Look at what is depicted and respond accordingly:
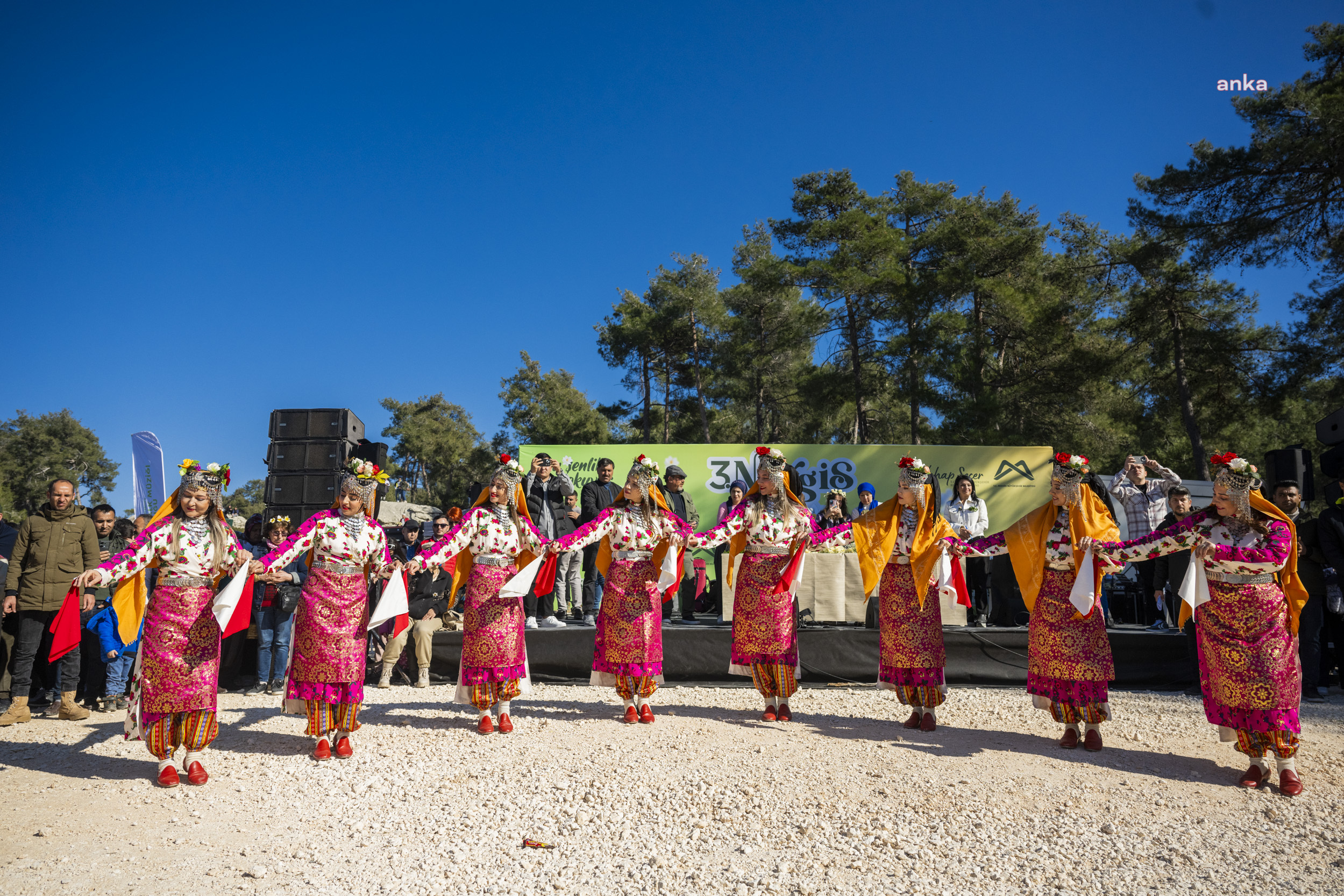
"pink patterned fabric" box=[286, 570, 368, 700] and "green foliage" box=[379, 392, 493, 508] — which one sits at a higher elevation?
"green foliage" box=[379, 392, 493, 508]

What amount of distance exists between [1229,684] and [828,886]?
2717mm

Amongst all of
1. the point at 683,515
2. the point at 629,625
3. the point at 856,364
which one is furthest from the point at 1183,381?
the point at 629,625

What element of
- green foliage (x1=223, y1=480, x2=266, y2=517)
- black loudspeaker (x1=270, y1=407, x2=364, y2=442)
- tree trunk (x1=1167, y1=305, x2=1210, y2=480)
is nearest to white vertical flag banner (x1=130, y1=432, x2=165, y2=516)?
black loudspeaker (x1=270, y1=407, x2=364, y2=442)

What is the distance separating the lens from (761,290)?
18594 millimetres

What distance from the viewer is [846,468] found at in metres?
10.2

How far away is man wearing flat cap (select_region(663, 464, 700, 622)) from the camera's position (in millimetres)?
7652

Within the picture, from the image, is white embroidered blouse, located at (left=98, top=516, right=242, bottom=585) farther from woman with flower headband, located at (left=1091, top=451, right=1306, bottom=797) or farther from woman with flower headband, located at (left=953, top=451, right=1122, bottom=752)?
woman with flower headband, located at (left=1091, top=451, right=1306, bottom=797)

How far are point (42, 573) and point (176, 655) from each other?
96.5 inches

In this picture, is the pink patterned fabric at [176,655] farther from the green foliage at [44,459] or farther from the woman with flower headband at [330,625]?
the green foliage at [44,459]

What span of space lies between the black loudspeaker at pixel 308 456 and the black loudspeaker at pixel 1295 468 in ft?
33.0

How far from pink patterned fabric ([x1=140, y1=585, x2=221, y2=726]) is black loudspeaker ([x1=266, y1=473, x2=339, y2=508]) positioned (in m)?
5.37

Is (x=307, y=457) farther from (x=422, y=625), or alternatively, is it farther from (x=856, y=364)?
(x=856, y=364)

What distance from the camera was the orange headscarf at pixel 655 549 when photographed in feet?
17.8

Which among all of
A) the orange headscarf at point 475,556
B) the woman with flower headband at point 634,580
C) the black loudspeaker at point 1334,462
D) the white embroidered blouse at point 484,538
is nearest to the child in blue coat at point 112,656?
the orange headscarf at point 475,556
